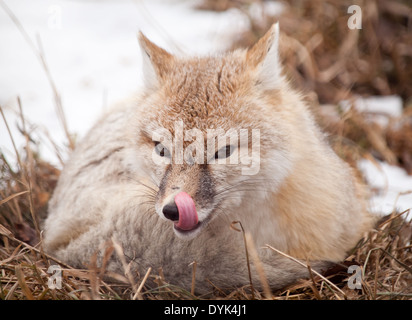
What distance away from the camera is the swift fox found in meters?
1.81

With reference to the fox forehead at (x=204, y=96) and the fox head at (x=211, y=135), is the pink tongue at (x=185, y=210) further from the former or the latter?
the fox forehead at (x=204, y=96)

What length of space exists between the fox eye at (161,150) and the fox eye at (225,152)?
0.22 m

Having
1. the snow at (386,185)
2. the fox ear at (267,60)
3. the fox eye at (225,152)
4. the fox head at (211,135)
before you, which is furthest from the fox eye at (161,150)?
the snow at (386,185)

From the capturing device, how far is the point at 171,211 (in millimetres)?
1644

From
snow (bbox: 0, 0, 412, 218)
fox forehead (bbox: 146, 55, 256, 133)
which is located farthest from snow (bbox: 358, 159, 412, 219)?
fox forehead (bbox: 146, 55, 256, 133)

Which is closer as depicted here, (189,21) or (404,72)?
(404,72)

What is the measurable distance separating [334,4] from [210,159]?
419 cm

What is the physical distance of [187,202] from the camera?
1651 millimetres

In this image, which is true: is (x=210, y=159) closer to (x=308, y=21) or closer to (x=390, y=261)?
(x=390, y=261)

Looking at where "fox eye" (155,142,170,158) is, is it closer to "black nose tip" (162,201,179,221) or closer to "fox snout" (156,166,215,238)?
"fox snout" (156,166,215,238)

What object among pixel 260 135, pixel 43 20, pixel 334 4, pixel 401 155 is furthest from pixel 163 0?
pixel 260 135

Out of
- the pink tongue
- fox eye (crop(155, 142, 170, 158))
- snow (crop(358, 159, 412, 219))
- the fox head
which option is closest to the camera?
the pink tongue

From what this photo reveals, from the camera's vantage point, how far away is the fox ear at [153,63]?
214 cm

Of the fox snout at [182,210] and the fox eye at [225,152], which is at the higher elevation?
the fox eye at [225,152]
